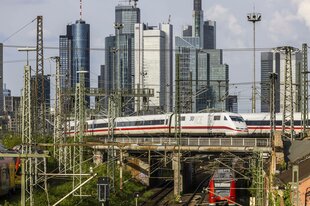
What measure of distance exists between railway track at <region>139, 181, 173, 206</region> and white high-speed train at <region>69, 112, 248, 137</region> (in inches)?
217

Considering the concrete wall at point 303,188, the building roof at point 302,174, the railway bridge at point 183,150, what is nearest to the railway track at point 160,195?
the railway bridge at point 183,150

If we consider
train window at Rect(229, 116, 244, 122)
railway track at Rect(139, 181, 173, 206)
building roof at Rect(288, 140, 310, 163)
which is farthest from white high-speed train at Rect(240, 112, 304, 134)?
building roof at Rect(288, 140, 310, 163)

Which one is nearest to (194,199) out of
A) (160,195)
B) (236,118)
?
(160,195)

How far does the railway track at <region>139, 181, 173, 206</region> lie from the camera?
56237mm

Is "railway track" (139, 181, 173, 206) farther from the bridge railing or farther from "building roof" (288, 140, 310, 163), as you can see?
"building roof" (288, 140, 310, 163)

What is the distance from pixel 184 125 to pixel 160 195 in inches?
471

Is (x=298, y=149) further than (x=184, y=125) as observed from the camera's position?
No

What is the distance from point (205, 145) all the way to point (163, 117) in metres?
16.0

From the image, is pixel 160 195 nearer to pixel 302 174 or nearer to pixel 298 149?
pixel 298 149

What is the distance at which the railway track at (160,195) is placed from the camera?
185 ft

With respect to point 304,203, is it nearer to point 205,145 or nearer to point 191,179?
point 205,145

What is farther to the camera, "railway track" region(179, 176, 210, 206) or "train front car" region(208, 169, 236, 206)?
"railway track" region(179, 176, 210, 206)

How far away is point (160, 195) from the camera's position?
2458 inches

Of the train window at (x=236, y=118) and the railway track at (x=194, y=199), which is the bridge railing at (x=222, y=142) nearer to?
the railway track at (x=194, y=199)
